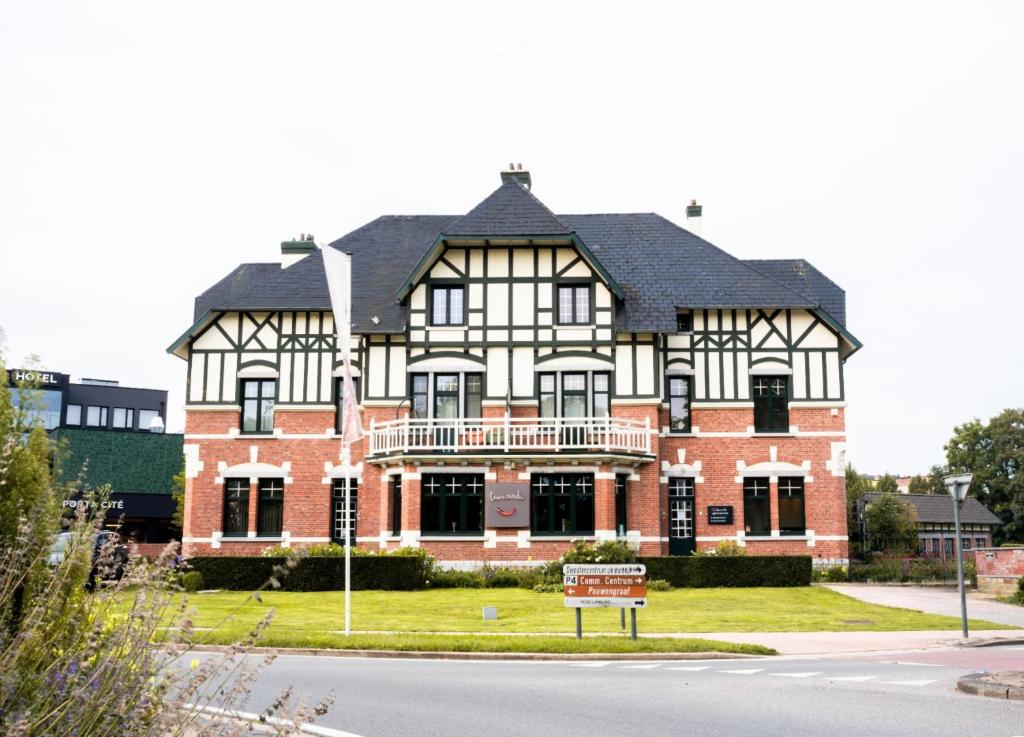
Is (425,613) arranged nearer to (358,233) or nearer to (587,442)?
(587,442)

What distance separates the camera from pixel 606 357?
33.2 metres

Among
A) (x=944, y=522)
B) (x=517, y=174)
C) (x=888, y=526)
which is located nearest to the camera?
(x=517, y=174)

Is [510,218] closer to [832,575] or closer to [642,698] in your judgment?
[832,575]

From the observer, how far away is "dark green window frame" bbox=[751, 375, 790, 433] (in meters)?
34.7

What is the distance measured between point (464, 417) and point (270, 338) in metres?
7.33

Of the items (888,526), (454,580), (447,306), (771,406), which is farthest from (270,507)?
(888,526)

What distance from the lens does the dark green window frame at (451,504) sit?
3159 cm

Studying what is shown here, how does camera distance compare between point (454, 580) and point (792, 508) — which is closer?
point (454, 580)

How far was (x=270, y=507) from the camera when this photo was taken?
35.2 m

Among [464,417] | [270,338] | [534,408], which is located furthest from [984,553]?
[270,338]

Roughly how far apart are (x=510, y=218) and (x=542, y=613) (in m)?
14.4

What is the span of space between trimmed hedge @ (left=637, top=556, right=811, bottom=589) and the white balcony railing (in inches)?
151

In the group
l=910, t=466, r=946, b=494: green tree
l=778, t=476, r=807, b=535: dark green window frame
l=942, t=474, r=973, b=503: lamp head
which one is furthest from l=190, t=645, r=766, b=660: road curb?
l=910, t=466, r=946, b=494: green tree

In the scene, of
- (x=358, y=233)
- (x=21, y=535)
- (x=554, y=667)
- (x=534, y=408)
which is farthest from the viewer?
(x=358, y=233)
